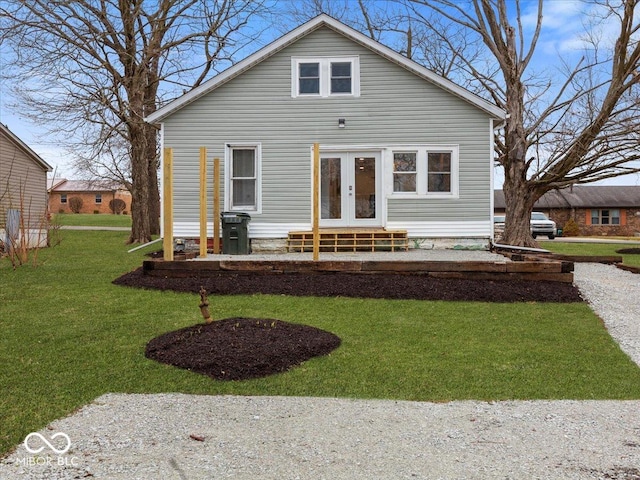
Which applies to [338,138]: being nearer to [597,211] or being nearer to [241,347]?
[241,347]

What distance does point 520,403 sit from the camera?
4297 mm

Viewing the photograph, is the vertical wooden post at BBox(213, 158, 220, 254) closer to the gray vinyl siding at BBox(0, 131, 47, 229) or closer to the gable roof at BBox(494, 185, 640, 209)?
the gray vinyl siding at BBox(0, 131, 47, 229)

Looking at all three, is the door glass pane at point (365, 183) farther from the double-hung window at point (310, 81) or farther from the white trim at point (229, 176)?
the white trim at point (229, 176)

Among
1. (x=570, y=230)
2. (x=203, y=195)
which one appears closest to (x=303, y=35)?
(x=203, y=195)

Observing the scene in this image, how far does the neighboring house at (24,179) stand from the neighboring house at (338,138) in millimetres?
9551

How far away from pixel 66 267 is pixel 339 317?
8.23 m

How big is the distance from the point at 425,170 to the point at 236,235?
4.68m

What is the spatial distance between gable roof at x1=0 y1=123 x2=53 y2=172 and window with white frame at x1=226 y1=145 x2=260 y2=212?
38.7 ft

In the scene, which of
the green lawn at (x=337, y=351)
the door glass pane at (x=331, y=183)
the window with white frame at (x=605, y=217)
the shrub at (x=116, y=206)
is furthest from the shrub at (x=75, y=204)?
the green lawn at (x=337, y=351)

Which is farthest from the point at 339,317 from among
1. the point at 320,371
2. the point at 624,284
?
the point at 624,284

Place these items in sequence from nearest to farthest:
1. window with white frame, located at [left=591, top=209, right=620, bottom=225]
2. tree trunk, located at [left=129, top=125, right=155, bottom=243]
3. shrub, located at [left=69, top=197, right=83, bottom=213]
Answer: tree trunk, located at [left=129, top=125, right=155, bottom=243] < window with white frame, located at [left=591, top=209, right=620, bottom=225] < shrub, located at [left=69, top=197, right=83, bottom=213]

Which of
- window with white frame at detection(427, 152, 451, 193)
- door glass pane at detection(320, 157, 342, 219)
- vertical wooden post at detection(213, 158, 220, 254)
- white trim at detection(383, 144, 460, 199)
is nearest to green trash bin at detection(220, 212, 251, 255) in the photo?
vertical wooden post at detection(213, 158, 220, 254)

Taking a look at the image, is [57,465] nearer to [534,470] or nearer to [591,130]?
[534,470]

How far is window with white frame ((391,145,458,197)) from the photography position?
12391 mm
